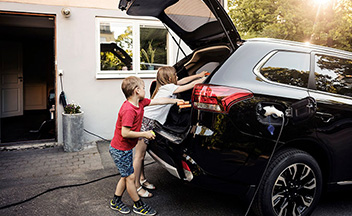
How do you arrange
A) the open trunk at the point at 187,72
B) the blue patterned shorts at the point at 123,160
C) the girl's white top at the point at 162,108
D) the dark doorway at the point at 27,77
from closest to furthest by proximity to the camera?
the blue patterned shorts at the point at 123,160, the open trunk at the point at 187,72, the girl's white top at the point at 162,108, the dark doorway at the point at 27,77

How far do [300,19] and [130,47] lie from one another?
14.0m

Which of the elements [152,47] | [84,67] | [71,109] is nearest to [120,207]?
[71,109]

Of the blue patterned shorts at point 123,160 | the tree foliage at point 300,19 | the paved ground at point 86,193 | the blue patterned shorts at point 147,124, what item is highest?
the tree foliage at point 300,19

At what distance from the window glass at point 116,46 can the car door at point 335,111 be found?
4639 millimetres

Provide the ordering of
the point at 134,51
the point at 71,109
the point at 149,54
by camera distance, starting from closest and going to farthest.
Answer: the point at 71,109
the point at 134,51
the point at 149,54

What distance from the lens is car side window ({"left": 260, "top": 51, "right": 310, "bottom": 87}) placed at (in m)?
3.16

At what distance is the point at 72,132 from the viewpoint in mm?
6113

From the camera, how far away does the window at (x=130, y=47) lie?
697cm

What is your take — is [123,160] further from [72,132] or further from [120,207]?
[72,132]

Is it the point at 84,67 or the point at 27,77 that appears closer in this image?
the point at 84,67

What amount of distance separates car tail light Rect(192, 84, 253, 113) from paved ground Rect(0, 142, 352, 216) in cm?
132

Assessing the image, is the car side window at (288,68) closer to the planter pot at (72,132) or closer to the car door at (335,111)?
the car door at (335,111)

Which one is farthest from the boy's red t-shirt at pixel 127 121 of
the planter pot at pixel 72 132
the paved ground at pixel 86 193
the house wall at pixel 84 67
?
→ the house wall at pixel 84 67

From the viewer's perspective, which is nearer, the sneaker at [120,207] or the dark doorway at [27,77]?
the sneaker at [120,207]
